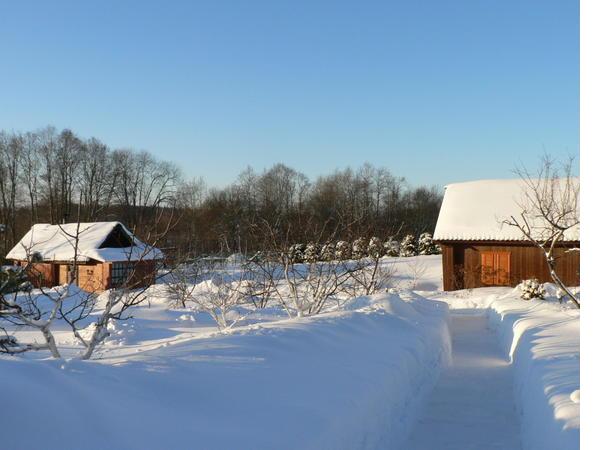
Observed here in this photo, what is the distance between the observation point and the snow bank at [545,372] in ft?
17.1

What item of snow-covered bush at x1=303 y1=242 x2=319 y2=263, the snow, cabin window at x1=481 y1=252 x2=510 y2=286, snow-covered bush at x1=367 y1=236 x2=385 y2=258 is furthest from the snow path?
cabin window at x1=481 y1=252 x2=510 y2=286

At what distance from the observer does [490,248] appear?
24.2 m

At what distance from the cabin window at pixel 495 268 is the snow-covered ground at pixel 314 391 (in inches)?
481

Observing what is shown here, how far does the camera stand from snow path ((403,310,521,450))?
20.8 feet

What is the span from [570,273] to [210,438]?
74.6 ft

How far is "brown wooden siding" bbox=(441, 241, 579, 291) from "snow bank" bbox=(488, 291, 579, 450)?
9.41 metres

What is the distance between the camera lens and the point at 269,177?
71.4 m

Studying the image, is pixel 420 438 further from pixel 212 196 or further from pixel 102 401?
pixel 212 196

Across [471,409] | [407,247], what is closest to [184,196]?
[407,247]

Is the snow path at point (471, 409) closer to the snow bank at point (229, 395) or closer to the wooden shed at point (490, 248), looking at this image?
the snow bank at point (229, 395)

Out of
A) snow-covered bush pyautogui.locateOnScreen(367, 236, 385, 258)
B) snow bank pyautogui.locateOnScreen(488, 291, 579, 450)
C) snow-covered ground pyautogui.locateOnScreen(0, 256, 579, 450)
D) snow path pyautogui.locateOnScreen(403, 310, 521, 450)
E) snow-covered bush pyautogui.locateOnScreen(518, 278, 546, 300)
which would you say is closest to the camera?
snow-covered ground pyautogui.locateOnScreen(0, 256, 579, 450)

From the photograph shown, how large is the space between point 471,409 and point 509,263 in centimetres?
1771

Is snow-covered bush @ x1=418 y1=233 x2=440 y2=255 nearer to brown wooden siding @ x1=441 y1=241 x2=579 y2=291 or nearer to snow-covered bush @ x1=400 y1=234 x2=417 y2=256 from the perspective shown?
snow-covered bush @ x1=400 y1=234 x2=417 y2=256

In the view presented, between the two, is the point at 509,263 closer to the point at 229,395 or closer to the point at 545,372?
the point at 545,372
